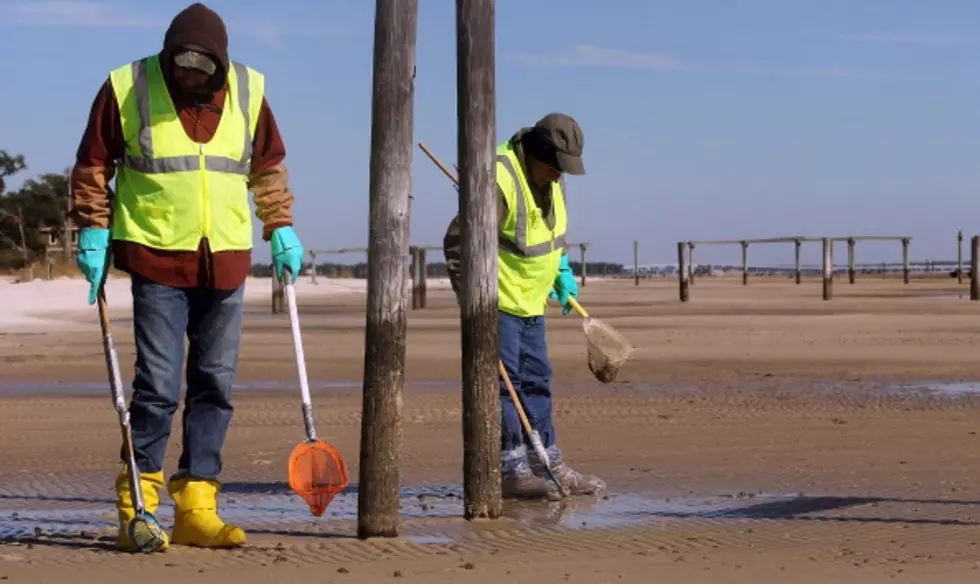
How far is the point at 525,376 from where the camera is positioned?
859cm

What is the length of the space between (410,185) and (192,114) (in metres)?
0.88

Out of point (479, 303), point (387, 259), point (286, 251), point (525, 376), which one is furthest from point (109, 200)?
point (525, 376)

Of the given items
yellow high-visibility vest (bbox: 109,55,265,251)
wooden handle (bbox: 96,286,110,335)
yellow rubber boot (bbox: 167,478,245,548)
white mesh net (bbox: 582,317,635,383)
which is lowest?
yellow rubber boot (bbox: 167,478,245,548)

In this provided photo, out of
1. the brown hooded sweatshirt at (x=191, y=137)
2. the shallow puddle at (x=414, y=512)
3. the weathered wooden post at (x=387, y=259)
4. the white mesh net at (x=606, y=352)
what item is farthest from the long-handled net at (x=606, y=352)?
the brown hooded sweatshirt at (x=191, y=137)

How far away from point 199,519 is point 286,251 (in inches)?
43.9

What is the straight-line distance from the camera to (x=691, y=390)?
14164 millimetres

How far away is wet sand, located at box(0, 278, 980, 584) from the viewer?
616cm

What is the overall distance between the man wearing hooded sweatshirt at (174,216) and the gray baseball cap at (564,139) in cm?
186

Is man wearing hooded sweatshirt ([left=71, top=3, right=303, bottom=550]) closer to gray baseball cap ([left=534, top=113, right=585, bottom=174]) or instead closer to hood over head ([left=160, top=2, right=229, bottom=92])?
hood over head ([left=160, top=2, right=229, bottom=92])

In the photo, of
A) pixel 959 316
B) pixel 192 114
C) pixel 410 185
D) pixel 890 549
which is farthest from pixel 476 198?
pixel 959 316

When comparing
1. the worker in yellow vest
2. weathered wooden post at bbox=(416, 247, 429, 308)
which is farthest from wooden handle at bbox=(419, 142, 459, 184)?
weathered wooden post at bbox=(416, 247, 429, 308)

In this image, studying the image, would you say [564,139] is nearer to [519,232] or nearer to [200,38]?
[519,232]

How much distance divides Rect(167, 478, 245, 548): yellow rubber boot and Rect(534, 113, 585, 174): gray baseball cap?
241 centimetres

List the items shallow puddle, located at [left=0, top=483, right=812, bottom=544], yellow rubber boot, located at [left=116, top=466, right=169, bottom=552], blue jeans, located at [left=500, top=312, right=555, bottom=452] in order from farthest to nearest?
blue jeans, located at [left=500, top=312, right=555, bottom=452]
shallow puddle, located at [left=0, top=483, right=812, bottom=544]
yellow rubber boot, located at [left=116, top=466, right=169, bottom=552]
